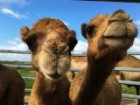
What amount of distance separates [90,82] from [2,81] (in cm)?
165

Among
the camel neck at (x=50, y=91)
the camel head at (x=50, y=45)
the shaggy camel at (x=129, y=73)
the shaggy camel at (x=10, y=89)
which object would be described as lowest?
the shaggy camel at (x=129, y=73)

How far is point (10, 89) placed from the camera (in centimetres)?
581

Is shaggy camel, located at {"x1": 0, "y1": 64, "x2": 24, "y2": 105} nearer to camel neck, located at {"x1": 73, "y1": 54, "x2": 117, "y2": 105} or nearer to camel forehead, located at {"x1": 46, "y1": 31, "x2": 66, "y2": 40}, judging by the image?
camel neck, located at {"x1": 73, "y1": 54, "x2": 117, "y2": 105}

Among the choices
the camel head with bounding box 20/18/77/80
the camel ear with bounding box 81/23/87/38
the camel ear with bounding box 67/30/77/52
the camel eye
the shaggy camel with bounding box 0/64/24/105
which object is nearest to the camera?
the camel head with bounding box 20/18/77/80

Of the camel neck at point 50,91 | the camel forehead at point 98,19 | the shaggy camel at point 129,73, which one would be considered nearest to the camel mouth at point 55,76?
the camel neck at point 50,91

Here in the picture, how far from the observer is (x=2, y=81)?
581 centimetres

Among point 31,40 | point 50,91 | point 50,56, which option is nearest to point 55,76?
point 50,56

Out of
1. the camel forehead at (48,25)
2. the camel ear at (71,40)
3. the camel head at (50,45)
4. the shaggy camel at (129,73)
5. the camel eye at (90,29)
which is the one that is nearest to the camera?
the camel head at (50,45)

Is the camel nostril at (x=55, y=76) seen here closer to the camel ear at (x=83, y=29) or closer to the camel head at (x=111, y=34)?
the camel head at (x=111, y=34)

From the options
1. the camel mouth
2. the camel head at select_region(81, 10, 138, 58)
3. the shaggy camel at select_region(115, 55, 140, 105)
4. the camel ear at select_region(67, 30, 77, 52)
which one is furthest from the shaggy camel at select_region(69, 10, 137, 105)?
the shaggy camel at select_region(115, 55, 140, 105)

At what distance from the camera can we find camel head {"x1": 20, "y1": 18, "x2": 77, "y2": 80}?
3695 mm

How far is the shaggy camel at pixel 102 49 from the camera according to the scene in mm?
3807

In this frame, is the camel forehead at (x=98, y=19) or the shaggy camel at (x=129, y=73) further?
the shaggy camel at (x=129, y=73)

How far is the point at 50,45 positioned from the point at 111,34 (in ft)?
2.19
